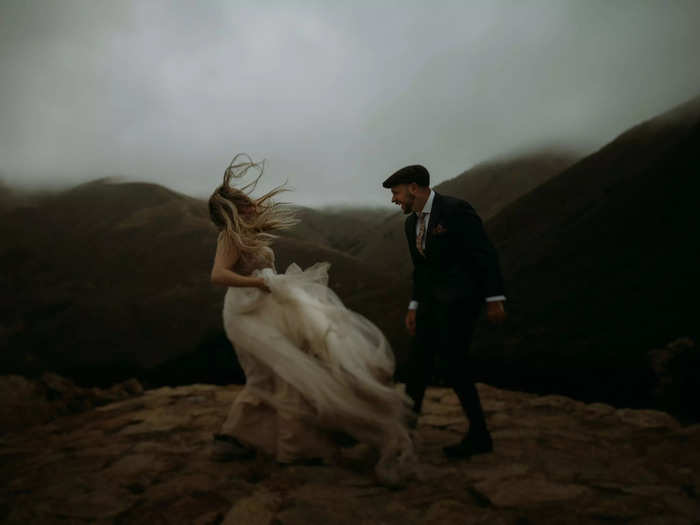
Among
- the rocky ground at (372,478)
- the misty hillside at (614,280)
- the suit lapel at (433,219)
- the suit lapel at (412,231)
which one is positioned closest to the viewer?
the rocky ground at (372,478)

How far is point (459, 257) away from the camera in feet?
9.27

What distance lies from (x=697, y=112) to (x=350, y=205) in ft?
48.1

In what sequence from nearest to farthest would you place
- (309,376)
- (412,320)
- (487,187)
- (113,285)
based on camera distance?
(309,376), (412,320), (113,285), (487,187)

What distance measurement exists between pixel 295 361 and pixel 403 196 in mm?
1329

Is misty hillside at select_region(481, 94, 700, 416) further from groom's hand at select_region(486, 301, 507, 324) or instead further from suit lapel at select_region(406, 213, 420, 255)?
suit lapel at select_region(406, 213, 420, 255)

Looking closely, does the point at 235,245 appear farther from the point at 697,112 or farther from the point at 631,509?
the point at 697,112

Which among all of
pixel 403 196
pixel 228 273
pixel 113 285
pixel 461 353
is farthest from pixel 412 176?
pixel 113 285

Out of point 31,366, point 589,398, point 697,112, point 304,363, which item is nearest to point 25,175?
point 31,366

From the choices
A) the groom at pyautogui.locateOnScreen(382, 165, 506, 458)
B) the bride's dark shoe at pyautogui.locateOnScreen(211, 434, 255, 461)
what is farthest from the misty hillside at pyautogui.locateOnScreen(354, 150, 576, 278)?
the bride's dark shoe at pyautogui.locateOnScreen(211, 434, 255, 461)

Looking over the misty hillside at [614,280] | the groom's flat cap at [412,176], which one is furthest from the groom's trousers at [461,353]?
the misty hillside at [614,280]

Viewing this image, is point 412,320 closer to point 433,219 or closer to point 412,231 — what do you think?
point 412,231

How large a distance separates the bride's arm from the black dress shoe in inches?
66.2

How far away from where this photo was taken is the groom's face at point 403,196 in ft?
9.42

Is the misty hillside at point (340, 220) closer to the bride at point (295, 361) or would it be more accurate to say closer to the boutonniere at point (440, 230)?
the bride at point (295, 361)
